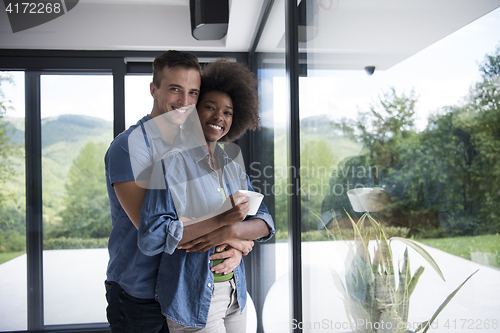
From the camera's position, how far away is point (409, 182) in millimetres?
602

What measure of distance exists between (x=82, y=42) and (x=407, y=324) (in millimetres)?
2671

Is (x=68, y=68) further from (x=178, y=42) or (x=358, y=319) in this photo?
(x=358, y=319)

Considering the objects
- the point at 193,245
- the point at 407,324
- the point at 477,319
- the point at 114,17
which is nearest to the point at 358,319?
the point at 407,324

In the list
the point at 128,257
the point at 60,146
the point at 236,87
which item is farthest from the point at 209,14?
the point at 60,146

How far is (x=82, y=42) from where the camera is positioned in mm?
2404

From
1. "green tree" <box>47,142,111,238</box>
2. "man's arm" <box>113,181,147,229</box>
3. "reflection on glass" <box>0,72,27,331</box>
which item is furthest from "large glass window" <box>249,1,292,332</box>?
"reflection on glass" <box>0,72,27,331</box>

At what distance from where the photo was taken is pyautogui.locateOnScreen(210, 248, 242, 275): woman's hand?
1043 millimetres

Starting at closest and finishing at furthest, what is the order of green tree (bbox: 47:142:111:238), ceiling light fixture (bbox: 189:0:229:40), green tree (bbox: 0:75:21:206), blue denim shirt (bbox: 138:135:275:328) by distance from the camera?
blue denim shirt (bbox: 138:135:275:328) → ceiling light fixture (bbox: 189:0:229:40) → green tree (bbox: 0:75:21:206) → green tree (bbox: 47:142:111:238)

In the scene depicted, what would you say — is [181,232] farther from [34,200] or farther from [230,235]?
[34,200]

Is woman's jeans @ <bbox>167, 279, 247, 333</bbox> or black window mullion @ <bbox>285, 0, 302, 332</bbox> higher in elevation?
black window mullion @ <bbox>285, 0, 302, 332</bbox>

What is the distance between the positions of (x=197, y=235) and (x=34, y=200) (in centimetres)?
217

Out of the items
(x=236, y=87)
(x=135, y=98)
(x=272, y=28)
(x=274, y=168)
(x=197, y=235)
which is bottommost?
(x=197, y=235)

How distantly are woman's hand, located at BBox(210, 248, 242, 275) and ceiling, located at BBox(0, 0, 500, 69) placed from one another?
2.22 feet

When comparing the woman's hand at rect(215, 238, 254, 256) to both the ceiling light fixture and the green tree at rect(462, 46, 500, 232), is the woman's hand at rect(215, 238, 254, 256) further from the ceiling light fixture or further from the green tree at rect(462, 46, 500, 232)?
the ceiling light fixture
